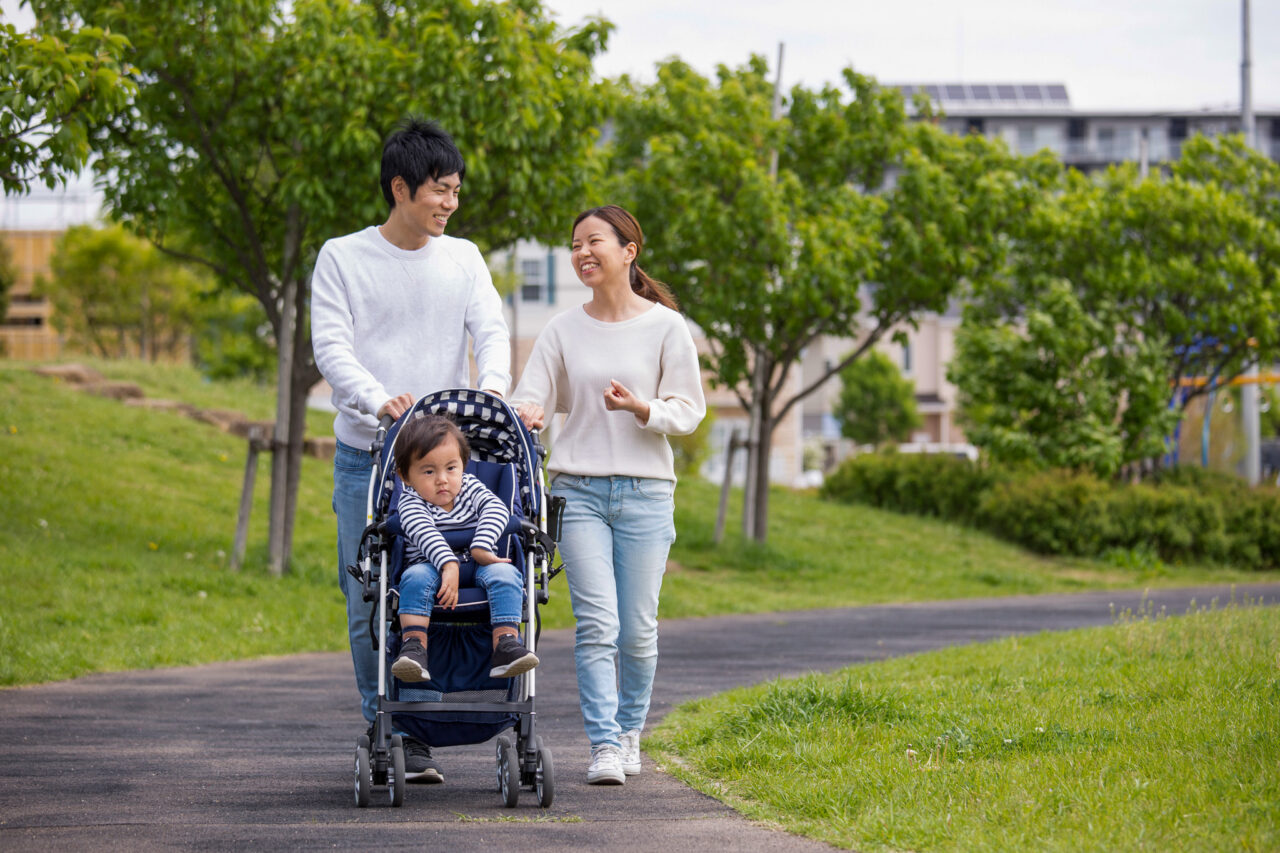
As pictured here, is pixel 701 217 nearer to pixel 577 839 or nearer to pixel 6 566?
pixel 6 566

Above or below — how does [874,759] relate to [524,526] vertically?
below

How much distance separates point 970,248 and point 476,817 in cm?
1533

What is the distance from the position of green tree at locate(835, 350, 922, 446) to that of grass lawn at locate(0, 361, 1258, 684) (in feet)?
100

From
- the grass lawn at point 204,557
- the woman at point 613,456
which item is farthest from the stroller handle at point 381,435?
the grass lawn at point 204,557

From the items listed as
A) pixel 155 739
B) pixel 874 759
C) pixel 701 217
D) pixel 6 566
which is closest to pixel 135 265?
pixel 701 217

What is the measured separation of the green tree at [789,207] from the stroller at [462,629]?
12.1 m

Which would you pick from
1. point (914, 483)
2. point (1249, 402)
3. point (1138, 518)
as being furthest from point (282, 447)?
point (1249, 402)

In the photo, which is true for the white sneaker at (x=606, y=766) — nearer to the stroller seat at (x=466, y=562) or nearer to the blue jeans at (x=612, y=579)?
the blue jeans at (x=612, y=579)

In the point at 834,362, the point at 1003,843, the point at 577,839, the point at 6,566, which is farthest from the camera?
the point at 834,362

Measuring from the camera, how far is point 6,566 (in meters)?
11.9

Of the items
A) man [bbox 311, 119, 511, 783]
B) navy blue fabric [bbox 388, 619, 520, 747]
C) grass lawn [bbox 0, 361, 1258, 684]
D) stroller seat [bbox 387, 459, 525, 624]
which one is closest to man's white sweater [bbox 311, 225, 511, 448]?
man [bbox 311, 119, 511, 783]

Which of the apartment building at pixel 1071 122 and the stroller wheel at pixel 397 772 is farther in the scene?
the apartment building at pixel 1071 122

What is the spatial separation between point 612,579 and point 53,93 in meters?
6.12

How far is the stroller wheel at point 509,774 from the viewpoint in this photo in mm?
4926
